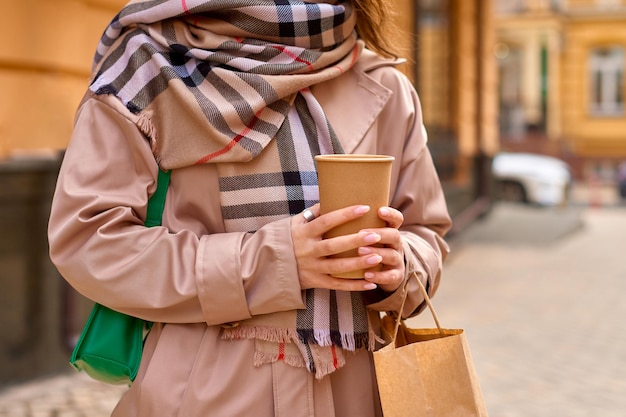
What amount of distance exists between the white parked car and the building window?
504 inches

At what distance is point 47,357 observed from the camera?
498 cm

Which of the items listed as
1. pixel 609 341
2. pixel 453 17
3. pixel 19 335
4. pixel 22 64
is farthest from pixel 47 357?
pixel 453 17

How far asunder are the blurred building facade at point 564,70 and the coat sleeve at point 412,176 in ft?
88.6

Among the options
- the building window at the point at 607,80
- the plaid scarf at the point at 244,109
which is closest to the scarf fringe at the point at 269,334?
the plaid scarf at the point at 244,109

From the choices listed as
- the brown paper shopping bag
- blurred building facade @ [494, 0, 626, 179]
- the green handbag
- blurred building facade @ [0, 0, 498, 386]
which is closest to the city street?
blurred building facade @ [0, 0, 498, 386]

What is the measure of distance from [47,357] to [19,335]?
25cm

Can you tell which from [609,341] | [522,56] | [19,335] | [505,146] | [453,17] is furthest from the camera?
[522,56]

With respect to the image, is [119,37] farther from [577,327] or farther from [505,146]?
[505,146]

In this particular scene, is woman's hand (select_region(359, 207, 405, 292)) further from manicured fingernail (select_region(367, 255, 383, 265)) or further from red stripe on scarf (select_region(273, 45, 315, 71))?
red stripe on scarf (select_region(273, 45, 315, 71))

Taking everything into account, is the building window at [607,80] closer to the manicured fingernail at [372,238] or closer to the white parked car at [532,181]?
the white parked car at [532,181]

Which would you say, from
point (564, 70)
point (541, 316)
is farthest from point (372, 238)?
point (564, 70)

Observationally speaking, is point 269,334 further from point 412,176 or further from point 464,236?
point 464,236

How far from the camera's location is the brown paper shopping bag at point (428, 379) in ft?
4.95

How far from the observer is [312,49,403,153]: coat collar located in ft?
5.65
